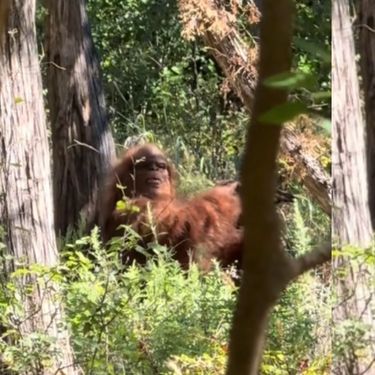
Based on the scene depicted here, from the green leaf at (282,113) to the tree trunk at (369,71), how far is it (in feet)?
8.01

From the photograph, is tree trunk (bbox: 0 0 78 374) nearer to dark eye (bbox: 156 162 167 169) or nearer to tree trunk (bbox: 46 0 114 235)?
dark eye (bbox: 156 162 167 169)

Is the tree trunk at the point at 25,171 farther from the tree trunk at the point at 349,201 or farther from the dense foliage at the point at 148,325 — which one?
the tree trunk at the point at 349,201

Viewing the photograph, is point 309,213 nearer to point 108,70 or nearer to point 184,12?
point 184,12

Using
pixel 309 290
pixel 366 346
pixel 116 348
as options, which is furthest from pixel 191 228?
pixel 366 346

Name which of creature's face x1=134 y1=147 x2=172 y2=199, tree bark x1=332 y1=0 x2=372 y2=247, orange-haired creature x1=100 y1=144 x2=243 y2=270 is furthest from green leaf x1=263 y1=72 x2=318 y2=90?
creature's face x1=134 y1=147 x2=172 y2=199

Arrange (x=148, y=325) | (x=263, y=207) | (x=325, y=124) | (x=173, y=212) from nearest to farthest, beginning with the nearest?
(x=263, y=207) → (x=325, y=124) → (x=148, y=325) → (x=173, y=212)

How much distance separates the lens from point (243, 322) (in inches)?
18.4

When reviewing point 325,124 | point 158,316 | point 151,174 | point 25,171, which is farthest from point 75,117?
point 325,124

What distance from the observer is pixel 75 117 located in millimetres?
6270

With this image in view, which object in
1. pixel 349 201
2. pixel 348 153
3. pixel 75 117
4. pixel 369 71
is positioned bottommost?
pixel 349 201

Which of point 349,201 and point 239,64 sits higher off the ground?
point 239,64

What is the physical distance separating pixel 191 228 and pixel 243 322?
16.9 ft

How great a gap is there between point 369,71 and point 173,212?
2.58m

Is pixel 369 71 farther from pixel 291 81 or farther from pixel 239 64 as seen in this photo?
pixel 291 81
